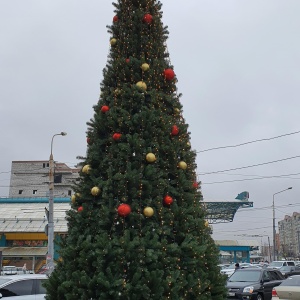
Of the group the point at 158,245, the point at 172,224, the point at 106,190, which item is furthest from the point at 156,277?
the point at 106,190

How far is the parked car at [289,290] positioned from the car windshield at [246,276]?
213 cm

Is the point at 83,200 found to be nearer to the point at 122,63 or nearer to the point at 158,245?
the point at 158,245

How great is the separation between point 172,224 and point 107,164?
1.10 metres

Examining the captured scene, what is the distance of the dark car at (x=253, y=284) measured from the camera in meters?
16.2

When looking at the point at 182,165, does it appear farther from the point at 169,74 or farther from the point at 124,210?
the point at 169,74

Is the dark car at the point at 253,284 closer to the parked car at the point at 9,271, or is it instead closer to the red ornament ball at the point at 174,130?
the red ornament ball at the point at 174,130

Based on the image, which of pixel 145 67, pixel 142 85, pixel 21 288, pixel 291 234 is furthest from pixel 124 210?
pixel 291 234

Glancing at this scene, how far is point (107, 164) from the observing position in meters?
5.71

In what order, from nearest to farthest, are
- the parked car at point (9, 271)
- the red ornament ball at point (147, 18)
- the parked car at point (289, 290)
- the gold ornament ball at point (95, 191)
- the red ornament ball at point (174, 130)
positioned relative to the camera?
the gold ornament ball at point (95, 191), the red ornament ball at point (174, 130), the red ornament ball at point (147, 18), the parked car at point (289, 290), the parked car at point (9, 271)

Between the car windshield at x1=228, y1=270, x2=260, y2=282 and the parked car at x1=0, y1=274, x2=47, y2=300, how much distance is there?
8.46 meters

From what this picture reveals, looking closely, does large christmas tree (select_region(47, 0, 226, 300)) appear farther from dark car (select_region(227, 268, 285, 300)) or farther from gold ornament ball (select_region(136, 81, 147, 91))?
dark car (select_region(227, 268, 285, 300))

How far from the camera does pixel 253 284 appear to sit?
54.5 feet

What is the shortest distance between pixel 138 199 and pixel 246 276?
13.3 meters

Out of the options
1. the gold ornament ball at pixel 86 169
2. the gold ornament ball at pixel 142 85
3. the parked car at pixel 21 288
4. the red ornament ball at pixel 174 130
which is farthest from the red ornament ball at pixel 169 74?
the parked car at pixel 21 288
